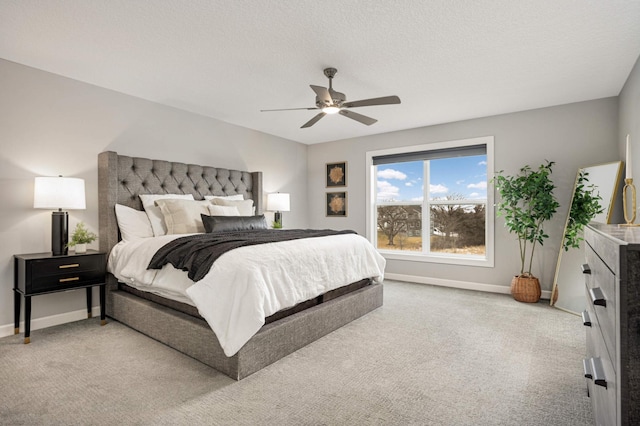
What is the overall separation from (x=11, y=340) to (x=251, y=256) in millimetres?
2258

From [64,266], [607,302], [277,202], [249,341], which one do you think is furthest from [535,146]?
[64,266]

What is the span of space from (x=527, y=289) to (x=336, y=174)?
3.33m

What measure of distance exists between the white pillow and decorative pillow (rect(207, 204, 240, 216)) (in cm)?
65

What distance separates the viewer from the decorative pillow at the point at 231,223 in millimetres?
3465

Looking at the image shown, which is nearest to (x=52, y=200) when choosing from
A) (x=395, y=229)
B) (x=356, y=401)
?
(x=356, y=401)

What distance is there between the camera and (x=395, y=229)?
555 centimetres

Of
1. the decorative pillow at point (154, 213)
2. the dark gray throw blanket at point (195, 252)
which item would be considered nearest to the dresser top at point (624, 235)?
the dark gray throw blanket at point (195, 252)

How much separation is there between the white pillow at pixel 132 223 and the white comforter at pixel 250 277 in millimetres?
137

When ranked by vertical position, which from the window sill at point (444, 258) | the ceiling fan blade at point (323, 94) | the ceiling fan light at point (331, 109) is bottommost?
the window sill at point (444, 258)

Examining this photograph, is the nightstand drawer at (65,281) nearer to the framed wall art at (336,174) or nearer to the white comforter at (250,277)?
the white comforter at (250,277)

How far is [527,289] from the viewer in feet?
12.9

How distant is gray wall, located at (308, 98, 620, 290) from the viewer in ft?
12.6

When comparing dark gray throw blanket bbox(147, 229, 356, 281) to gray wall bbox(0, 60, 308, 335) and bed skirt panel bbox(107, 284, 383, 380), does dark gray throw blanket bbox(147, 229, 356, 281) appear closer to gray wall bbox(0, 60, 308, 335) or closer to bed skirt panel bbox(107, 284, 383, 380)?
bed skirt panel bbox(107, 284, 383, 380)

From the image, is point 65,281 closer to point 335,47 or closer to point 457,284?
point 335,47
